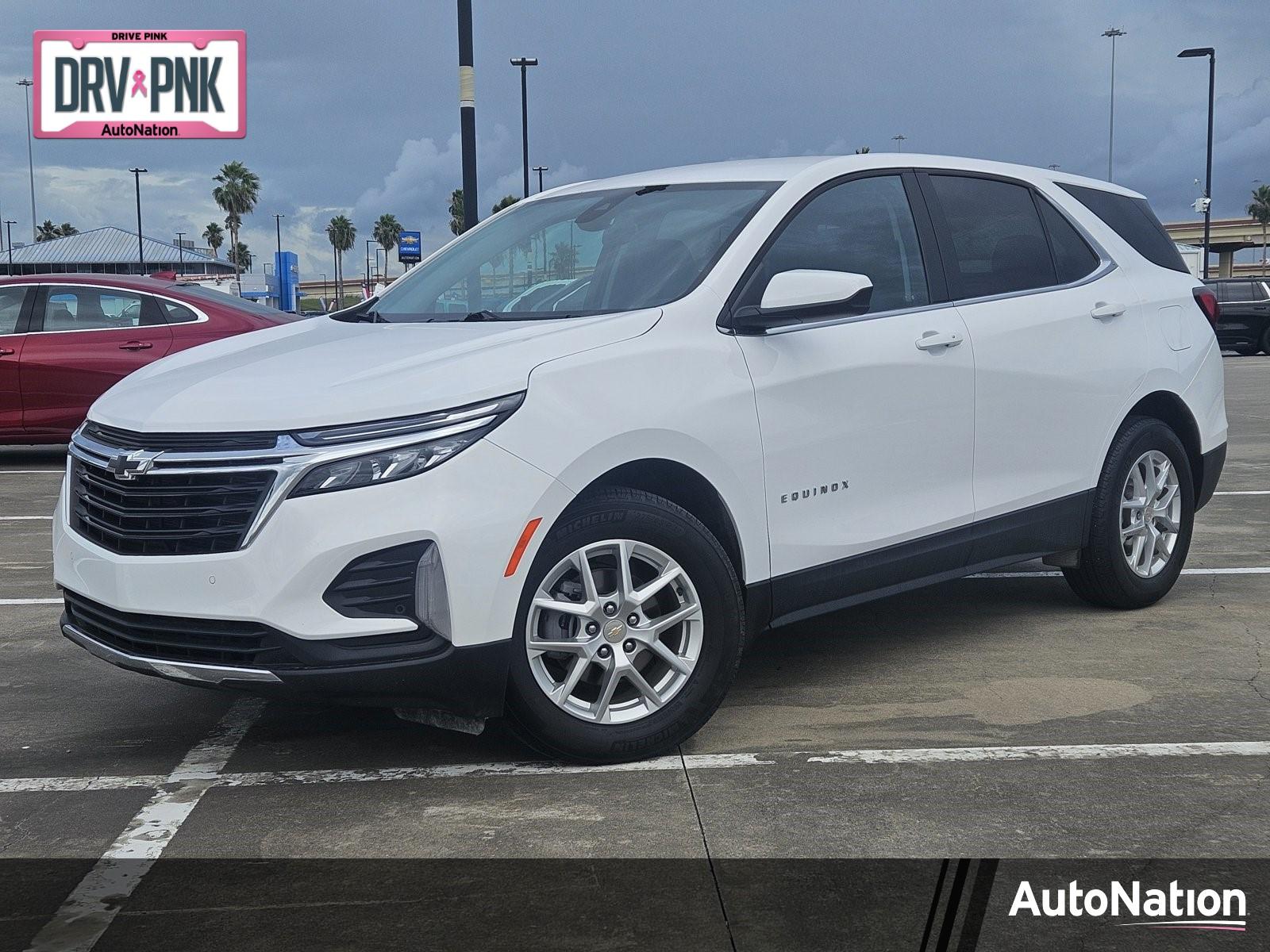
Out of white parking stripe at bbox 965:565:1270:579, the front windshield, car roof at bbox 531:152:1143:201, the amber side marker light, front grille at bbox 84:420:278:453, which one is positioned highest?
car roof at bbox 531:152:1143:201

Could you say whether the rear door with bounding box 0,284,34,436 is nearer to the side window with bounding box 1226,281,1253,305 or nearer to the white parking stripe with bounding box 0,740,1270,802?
the white parking stripe with bounding box 0,740,1270,802

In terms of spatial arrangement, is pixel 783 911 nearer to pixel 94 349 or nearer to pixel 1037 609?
pixel 1037 609

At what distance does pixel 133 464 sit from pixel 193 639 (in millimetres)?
506

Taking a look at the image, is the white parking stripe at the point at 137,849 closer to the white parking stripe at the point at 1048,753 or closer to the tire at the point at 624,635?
the tire at the point at 624,635

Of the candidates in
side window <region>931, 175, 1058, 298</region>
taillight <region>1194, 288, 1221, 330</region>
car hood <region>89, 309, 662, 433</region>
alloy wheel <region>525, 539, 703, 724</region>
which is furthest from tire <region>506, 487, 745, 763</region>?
taillight <region>1194, 288, 1221, 330</region>

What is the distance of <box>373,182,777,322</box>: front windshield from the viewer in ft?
15.2

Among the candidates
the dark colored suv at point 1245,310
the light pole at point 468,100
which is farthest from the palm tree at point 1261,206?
the light pole at point 468,100

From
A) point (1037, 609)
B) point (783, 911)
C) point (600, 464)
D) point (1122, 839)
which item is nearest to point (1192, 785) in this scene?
point (1122, 839)

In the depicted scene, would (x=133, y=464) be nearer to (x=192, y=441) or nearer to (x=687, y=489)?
(x=192, y=441)

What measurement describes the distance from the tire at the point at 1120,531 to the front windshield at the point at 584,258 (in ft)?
6.48

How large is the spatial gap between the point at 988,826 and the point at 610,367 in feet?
5.23

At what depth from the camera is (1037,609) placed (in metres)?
6.25

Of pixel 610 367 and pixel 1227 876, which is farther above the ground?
pixel 610 367

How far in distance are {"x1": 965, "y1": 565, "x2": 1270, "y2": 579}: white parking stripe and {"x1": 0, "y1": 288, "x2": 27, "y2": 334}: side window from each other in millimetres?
8380
